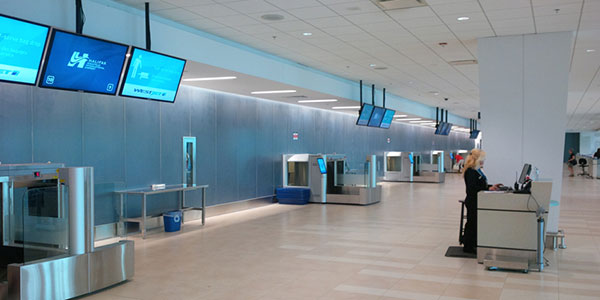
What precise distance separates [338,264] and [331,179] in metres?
8.68

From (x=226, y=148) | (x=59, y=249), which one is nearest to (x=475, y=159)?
(x=59, y=249)

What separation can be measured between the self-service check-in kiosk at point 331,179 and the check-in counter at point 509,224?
771 cm

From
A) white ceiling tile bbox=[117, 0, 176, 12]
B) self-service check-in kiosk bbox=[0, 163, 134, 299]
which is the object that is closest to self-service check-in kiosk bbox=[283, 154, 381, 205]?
white ceiling tile bbox=[117, 0, 176, 12]

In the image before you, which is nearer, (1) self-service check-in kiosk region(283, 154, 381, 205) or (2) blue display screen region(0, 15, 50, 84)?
(2) blue display screen region(0, 15, 50, 84)

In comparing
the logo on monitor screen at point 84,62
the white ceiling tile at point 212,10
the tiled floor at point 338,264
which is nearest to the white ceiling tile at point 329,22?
the white ceiling tile at point 212,10

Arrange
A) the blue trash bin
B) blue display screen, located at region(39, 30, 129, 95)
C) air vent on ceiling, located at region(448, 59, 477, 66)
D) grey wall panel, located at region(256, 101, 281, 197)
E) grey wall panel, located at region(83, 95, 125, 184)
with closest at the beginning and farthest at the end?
blue display screen, located at region(39, 30, 129, 95) → grey wall panel, located at region(83, 95, 125, 184) → the blue trash bin → air vent on ceiling, located at region(448, 59, 477, 66) → grey wall panel, located at region(256, 101, 281, 197)

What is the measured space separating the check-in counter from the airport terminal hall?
0.8 inches

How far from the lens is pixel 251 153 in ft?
47.1

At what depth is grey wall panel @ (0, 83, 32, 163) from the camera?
7.37m

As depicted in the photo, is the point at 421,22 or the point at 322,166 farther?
the point at 322,166

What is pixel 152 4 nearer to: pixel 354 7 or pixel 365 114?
pixel 354 7

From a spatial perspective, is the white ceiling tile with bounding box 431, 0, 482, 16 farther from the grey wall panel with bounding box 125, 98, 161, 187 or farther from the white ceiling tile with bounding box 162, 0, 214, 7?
the grey wall panel with bounding box 125, 98, 161, 187

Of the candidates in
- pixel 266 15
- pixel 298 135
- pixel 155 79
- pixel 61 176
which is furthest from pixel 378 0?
pixel 298 135

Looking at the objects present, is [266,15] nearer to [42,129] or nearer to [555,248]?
[42,129]
